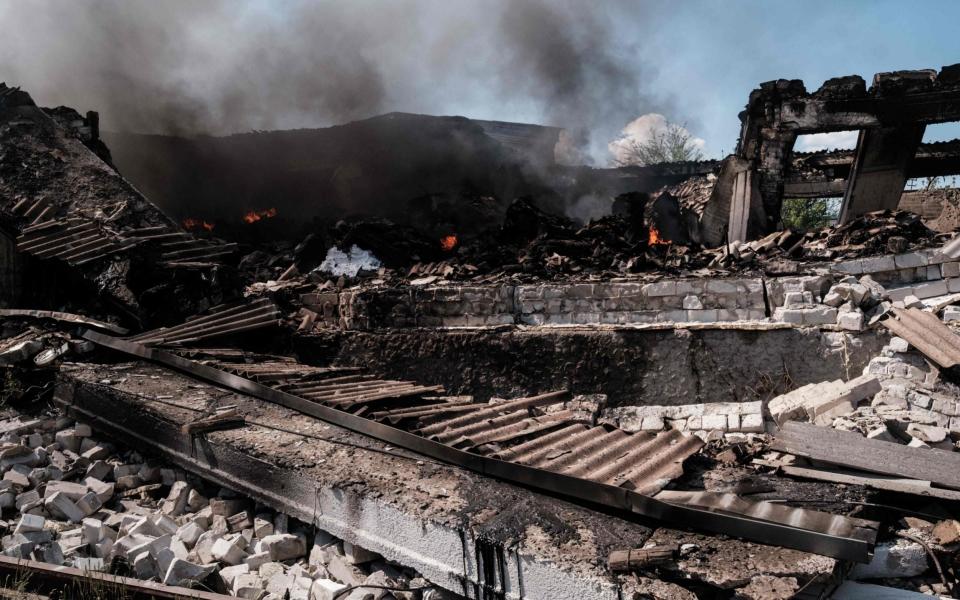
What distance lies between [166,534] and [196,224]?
1535cm

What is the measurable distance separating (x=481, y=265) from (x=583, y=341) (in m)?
2.49

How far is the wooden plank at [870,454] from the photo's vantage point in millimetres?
4016

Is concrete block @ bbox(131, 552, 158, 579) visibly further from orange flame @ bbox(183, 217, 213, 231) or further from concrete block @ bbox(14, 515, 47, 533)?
orange flame @ bbox(183, 217, 213, 231)

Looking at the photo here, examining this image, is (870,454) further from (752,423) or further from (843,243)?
(843,243)

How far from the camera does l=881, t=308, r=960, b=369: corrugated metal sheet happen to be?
6.05 metres

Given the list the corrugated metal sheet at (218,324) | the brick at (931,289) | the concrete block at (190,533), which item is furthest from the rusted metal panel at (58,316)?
the brick at (931,289)

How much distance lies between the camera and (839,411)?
5.82 m

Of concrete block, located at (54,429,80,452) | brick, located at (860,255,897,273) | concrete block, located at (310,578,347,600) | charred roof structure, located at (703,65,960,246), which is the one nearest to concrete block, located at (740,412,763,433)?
brick, located at (860,255,897,273)

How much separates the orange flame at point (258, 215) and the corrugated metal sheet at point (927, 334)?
16.2m

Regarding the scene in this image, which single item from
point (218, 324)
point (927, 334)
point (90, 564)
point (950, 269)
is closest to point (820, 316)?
point (927, 334)

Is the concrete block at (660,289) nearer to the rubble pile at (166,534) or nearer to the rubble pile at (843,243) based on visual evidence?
the rubble pile at (843,243)

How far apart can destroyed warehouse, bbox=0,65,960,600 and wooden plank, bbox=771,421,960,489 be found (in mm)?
17

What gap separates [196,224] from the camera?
1805 cm

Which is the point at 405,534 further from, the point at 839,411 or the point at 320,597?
the point at 839,411
